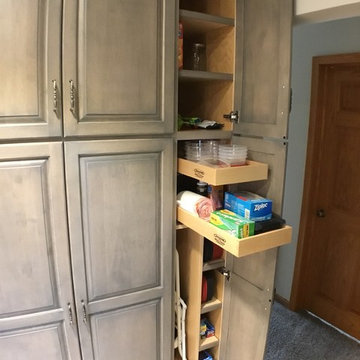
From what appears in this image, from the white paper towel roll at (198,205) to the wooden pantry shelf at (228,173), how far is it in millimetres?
117

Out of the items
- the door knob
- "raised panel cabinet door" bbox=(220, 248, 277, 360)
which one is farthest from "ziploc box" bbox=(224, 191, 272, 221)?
the door knob

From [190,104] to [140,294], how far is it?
98 centimetres

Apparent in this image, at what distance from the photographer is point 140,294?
1.43 m

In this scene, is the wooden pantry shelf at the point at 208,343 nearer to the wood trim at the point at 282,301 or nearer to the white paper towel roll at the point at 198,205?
the white paper towel roll at the point at 198,205

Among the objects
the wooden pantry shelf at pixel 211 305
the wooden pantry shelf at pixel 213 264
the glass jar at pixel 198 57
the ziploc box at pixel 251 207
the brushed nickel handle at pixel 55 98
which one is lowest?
the wooden pantry shelf at pixel 211 305

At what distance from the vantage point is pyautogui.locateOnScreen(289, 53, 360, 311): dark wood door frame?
2342 millimetres

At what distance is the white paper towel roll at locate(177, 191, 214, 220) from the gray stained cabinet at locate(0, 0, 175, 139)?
326 millimetres

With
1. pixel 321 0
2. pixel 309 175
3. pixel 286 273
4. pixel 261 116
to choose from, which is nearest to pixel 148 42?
pixel 261 116

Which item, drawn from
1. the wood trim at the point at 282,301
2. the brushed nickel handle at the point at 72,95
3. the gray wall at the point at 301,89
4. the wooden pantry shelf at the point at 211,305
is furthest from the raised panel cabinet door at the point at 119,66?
the wood trim at the point at 282,301

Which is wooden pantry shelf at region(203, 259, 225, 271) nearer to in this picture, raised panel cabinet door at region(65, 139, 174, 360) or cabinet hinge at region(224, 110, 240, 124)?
raised panel cabinet door at region(65, 139, 174, 360)

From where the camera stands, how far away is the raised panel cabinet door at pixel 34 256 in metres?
1.13

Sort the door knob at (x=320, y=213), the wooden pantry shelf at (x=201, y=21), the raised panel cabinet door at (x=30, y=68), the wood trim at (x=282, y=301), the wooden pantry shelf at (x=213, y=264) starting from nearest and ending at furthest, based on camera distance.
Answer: the raised panel cabinet door at (x=30, y=68) < the wooden pantry shelf at (x=201, y=21) < the wooden pantry shelf at (x=213, y=264) < the door knob at (x=320, y=213) < the wood trim at (x=282, y=301)

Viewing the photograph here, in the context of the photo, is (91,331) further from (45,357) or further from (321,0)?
(321,0)

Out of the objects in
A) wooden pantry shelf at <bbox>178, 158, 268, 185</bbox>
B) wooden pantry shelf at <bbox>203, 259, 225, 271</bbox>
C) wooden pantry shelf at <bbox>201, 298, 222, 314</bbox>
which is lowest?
wooden pantry shelf at <bbox>201, 298, 222, 314</bbox>
